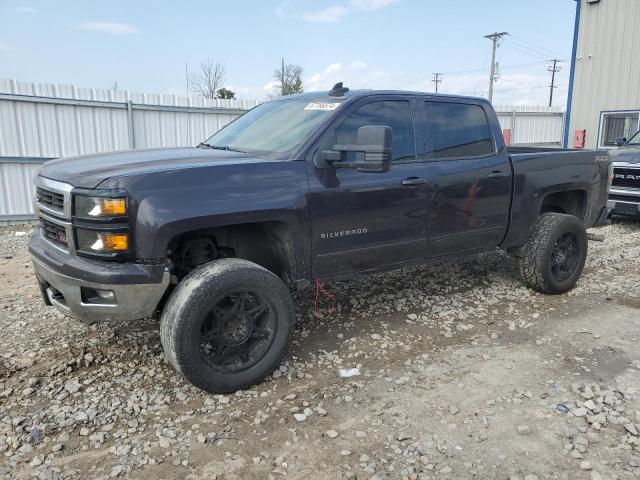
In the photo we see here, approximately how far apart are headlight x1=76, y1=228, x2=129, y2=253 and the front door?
4.09ft

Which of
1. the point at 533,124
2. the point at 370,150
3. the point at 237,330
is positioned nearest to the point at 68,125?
the point at 237,330

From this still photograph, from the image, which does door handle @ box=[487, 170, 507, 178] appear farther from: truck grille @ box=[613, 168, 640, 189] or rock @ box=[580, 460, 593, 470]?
truck grille @ box=[613, 168, 640, 189]

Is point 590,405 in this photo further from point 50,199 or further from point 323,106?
point 50,199

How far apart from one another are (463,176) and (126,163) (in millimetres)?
2702

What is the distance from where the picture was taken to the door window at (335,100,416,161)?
12.3 feet

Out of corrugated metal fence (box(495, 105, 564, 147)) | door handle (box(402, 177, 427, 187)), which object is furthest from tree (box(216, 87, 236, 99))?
door handle (box(402, 177, 427, 187))

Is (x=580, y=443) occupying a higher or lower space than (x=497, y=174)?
lower

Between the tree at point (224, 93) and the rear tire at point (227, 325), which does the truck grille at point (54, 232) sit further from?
the tree at point (224, 93)

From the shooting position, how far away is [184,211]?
9.50ft

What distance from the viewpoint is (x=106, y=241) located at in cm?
281

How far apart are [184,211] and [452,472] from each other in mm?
2018

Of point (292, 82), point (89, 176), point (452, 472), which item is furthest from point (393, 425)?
point (292, 82)

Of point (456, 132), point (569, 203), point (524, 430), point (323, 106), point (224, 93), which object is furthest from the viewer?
point (224, 93)

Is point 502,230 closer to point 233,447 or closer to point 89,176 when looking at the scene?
point 233,447
